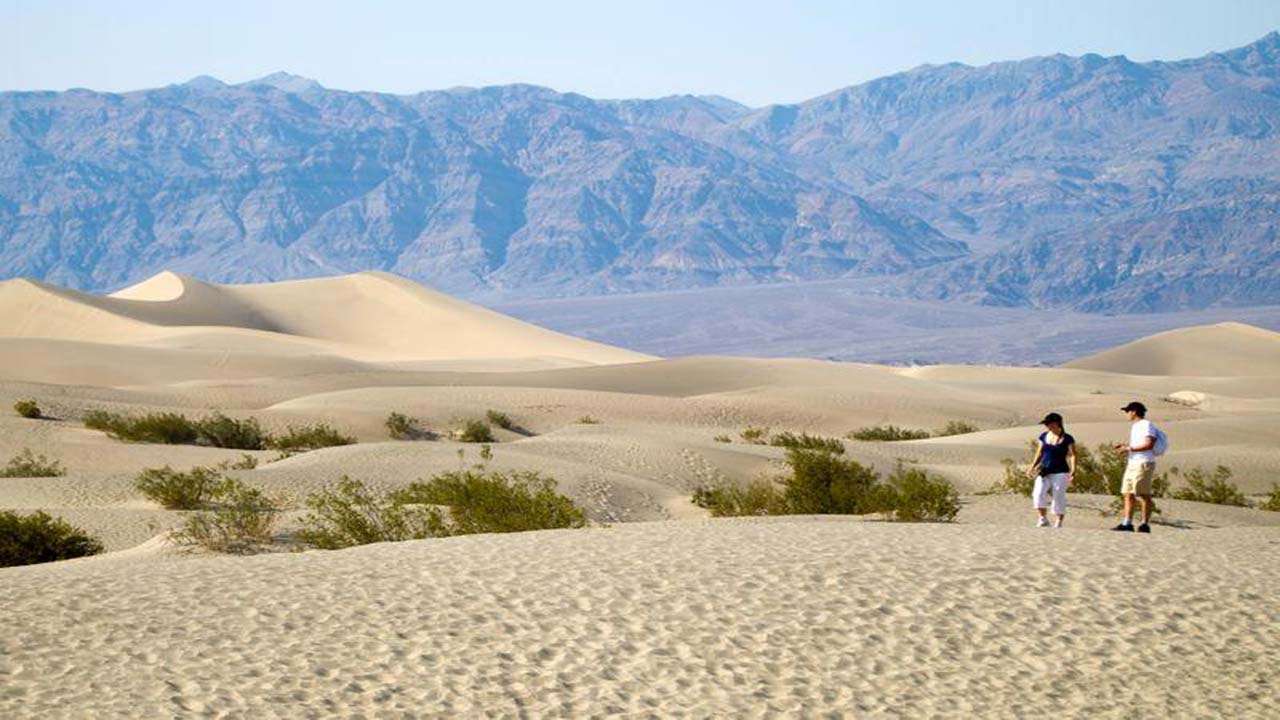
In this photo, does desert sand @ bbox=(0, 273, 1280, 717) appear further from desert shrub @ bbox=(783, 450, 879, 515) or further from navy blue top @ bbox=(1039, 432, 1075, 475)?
desert shrub @ bbox=(783, 450, 879, 515)

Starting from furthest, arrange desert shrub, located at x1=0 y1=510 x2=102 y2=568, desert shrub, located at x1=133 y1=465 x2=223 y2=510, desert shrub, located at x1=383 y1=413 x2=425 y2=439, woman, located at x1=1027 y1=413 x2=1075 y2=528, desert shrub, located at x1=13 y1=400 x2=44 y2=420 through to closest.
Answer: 1. desert shrub, located at x1=383 y1=413 x2=425 y2=439
2. desert shrub, located at x1=13 y1=400 x2=44 y2=420
3. desert shrub, located at x1=133 y1=465 x2=223 y2=510
4. woman, located at x1=1027 y1=413 x2=1075 y2=528
5. desert shrub, located at x1=0 y1=510 x2=102 y2=568

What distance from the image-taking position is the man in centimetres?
1544

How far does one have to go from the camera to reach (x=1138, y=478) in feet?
51.2

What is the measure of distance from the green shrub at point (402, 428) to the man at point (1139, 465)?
1860 cm

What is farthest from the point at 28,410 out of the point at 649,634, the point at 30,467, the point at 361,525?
the point at 649,634

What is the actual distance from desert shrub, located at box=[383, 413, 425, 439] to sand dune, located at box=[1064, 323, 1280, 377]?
72990mm

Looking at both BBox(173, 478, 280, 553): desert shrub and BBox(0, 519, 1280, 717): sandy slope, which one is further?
BBox(173, 478, 280, 553): desert shrub

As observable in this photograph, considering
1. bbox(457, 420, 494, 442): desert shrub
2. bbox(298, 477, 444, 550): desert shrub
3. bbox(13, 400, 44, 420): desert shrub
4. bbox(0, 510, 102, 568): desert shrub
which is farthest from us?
bbox(457, 420, 494, 442): desert shrub

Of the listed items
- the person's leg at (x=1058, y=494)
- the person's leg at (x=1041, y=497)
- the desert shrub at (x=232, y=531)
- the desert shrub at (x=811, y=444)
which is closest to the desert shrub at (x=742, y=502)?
the person's leg at (x=1041, y=497)

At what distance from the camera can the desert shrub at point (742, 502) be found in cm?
1986

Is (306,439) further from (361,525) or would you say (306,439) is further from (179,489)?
(361,525)

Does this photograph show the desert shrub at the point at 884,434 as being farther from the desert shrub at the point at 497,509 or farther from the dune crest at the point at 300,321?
the dune crest at the point at 300,321

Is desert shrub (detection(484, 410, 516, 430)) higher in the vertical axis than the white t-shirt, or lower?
lower

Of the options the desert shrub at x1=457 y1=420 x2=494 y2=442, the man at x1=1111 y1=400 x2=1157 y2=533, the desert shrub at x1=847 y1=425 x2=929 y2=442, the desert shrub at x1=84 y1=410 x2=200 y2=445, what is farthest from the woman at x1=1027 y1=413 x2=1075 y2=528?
the desert shrub at x1=847 y1=425 x2=929 y2=442
